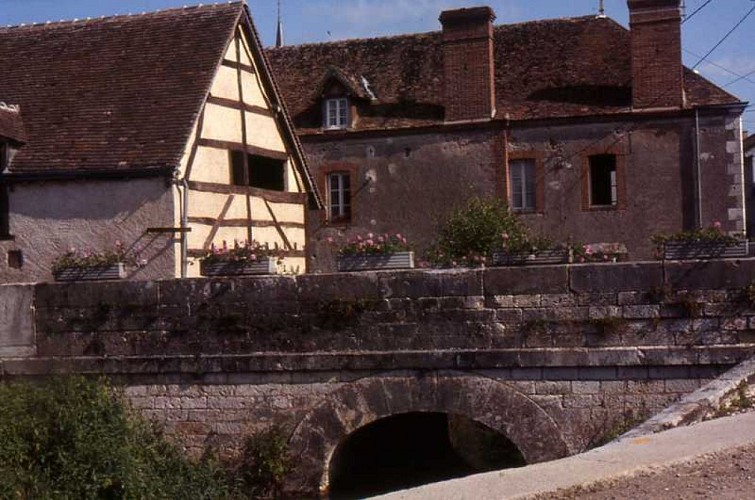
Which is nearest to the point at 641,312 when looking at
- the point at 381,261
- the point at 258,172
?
the point at 381,261

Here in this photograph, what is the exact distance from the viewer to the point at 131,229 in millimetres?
14680

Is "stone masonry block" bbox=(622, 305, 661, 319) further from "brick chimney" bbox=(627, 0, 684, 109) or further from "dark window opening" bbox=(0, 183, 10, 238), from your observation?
"brick chimney" bbox=(627, 0, 684, 109)

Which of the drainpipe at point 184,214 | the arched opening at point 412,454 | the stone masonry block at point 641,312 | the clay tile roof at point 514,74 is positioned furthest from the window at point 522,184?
the stone masonry block at point 641,312

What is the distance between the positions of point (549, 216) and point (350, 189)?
3989 millimetres

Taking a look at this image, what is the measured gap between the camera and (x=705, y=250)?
10.7 m

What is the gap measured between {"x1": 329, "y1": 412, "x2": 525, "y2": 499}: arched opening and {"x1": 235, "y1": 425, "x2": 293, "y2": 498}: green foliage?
21.8 inches

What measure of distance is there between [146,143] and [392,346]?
518cm

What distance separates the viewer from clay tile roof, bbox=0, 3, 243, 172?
14.9m

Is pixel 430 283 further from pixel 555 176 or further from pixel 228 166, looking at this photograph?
pixel 555 176

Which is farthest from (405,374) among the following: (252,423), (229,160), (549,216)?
(549,216)

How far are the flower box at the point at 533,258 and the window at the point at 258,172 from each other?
616 centimetres

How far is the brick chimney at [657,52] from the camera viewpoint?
20.9 m

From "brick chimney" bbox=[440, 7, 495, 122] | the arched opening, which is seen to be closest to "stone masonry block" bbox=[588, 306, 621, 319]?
the arched opening

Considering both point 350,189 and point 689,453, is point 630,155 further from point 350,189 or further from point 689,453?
point 689,453
